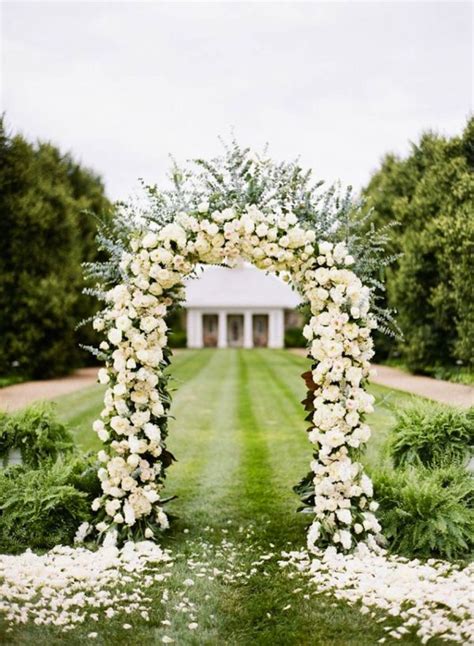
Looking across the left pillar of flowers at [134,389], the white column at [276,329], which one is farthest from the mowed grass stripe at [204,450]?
the white column at [276,329]

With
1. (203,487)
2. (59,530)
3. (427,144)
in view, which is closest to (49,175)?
(427,144)

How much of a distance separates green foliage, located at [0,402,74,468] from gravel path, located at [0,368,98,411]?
8.43 meters

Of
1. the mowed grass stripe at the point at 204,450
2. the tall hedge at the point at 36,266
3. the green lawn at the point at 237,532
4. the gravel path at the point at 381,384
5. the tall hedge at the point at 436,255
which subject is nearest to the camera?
the green lawn at the point at 237,532

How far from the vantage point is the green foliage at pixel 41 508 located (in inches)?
252

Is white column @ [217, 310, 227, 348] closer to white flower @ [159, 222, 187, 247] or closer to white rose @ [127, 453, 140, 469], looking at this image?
white rose @ [127, 453, 140, 469]

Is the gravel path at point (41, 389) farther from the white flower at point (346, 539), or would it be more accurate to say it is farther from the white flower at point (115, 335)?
the white flower at point (346, 539)

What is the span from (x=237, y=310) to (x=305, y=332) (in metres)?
36.4

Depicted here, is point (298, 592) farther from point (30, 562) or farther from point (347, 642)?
point (30, 562)

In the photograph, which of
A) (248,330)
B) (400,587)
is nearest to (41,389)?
(400,587)

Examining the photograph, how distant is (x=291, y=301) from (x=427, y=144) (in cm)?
1995

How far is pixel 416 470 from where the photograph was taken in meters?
6.89

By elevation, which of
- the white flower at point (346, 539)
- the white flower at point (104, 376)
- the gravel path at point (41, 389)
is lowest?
the gravel path at point (41, 389)

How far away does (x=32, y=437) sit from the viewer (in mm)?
7273

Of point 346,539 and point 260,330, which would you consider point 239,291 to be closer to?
point 260,330
